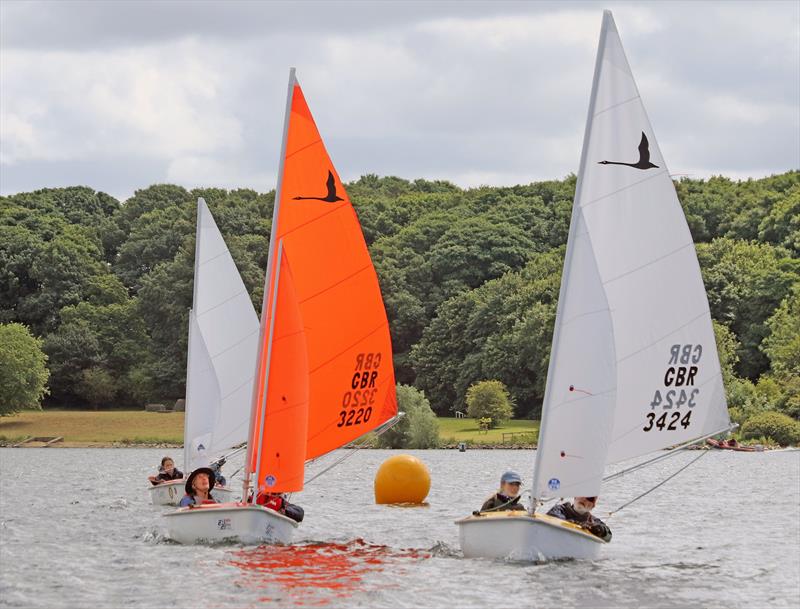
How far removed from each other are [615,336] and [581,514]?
110 inches

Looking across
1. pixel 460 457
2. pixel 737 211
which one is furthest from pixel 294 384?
pixel 737 211

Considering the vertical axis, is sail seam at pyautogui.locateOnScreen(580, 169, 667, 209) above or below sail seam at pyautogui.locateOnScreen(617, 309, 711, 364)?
above

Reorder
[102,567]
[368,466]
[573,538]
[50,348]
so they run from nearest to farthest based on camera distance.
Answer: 1. [573,538]
2. [102,567]
3. [368,466]
4. [50,348]

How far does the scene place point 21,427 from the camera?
287 feet

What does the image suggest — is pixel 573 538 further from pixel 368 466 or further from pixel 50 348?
pixel 50 348

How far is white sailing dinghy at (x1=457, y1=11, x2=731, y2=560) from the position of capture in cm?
1938

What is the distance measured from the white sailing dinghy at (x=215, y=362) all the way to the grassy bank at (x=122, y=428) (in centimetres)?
4481

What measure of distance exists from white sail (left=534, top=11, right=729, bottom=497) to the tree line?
2281 inches

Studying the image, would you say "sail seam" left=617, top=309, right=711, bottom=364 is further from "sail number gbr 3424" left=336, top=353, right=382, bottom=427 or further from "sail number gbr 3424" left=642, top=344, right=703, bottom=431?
"sail number gbr 3424" left=336, top=353, right=382, bottom=427

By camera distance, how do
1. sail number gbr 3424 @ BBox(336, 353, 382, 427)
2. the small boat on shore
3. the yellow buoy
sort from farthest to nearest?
the small boat on shore, the yellow buoy, sail number gbr 3424 @ BBox(336, 353, 382, 427)

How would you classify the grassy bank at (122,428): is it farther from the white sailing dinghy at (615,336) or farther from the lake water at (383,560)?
the white sailing dinghy at (615,336)

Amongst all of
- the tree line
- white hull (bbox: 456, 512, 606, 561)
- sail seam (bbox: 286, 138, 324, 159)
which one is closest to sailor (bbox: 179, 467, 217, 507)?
white hull (bbox: 456, 512, 606, 561)

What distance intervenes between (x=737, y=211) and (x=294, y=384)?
91564 mm

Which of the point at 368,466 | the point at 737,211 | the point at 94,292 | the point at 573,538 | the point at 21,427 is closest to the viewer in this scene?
the point at 573,538
